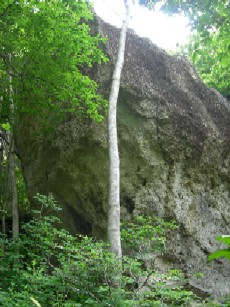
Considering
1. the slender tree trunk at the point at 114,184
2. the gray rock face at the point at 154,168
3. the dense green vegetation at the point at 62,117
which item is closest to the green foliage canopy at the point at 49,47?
the dense green vegetation at the point at 62,117

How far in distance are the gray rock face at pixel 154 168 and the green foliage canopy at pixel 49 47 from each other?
755mm

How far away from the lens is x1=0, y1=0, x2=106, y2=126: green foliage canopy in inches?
217

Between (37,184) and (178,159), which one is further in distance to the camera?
(37,184)

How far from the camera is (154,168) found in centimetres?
703

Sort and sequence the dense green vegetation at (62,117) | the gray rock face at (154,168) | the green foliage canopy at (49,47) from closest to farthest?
the dense green vegetation at (62,117) → the green foliage canopy at (49,47) → the gray rock face at (154,168)

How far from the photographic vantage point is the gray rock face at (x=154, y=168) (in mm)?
6816

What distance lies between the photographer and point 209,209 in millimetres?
7293

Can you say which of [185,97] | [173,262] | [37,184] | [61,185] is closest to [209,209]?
[173,262]

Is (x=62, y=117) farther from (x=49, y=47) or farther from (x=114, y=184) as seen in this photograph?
(x=114, y=184)

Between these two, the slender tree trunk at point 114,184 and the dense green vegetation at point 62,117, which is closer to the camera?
the dense green vegetation at point 62,117

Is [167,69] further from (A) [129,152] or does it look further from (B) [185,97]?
(A) [129,152]

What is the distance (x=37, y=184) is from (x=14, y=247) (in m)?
2.67

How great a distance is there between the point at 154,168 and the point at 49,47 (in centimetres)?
307

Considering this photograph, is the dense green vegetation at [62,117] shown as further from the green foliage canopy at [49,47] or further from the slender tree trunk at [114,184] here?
the slender tree trunk at [114,184]
